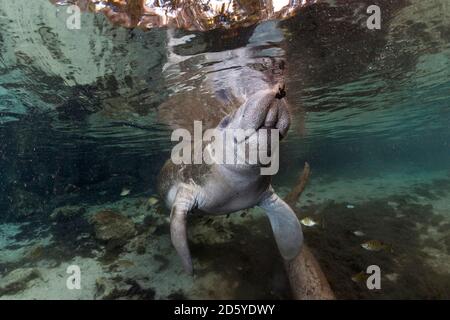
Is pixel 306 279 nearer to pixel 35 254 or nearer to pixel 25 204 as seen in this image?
pixel 35 254

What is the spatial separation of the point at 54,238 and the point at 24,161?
15757 mm

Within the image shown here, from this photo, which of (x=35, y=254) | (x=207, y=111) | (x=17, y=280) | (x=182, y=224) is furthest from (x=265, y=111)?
(x=207, y=111)

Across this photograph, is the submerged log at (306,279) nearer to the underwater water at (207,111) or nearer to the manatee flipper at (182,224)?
the underwater water at (207,111)

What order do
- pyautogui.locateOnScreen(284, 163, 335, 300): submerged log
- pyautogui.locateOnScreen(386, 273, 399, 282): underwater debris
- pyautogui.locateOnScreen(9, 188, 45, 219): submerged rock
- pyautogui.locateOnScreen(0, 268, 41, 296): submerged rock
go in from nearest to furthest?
1. pyautogui.locateOnScreen(284, 163, 335, 300): submerged log
2. pyautogui.locateOnScreen(386, 273, 399, 282): underwater debris
3. pyautogui.locateOnScreen(0, 268, 41, 296): submerged rock
4. pyautogui.locateOnScreen(9, 188, 45, 219): submerged rock

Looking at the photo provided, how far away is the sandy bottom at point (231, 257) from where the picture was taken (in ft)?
19.4

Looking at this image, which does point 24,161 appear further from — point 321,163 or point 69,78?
point 321,163

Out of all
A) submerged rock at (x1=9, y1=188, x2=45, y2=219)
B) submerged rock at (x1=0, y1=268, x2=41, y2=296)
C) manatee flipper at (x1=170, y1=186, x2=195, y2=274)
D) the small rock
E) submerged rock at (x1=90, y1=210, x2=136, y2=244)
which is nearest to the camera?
manatee flipper at (x1=170, y1=186, x2=195, y2=274)

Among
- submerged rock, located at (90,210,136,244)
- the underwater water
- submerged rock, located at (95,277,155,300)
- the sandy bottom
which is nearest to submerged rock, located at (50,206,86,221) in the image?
the underwater water

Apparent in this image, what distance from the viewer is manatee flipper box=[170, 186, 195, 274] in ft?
15.5

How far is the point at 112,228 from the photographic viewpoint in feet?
31.1

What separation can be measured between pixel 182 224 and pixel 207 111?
9.22m

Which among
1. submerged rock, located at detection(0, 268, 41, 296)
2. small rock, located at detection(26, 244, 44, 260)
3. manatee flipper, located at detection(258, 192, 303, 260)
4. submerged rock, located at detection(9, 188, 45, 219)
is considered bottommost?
submerged rock, located at detection(9, 188, 45, 219)

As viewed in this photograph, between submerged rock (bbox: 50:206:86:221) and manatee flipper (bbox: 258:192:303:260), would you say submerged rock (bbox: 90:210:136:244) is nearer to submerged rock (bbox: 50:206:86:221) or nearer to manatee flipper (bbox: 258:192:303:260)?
submerged rock (bbox: 50:206:86:221)
